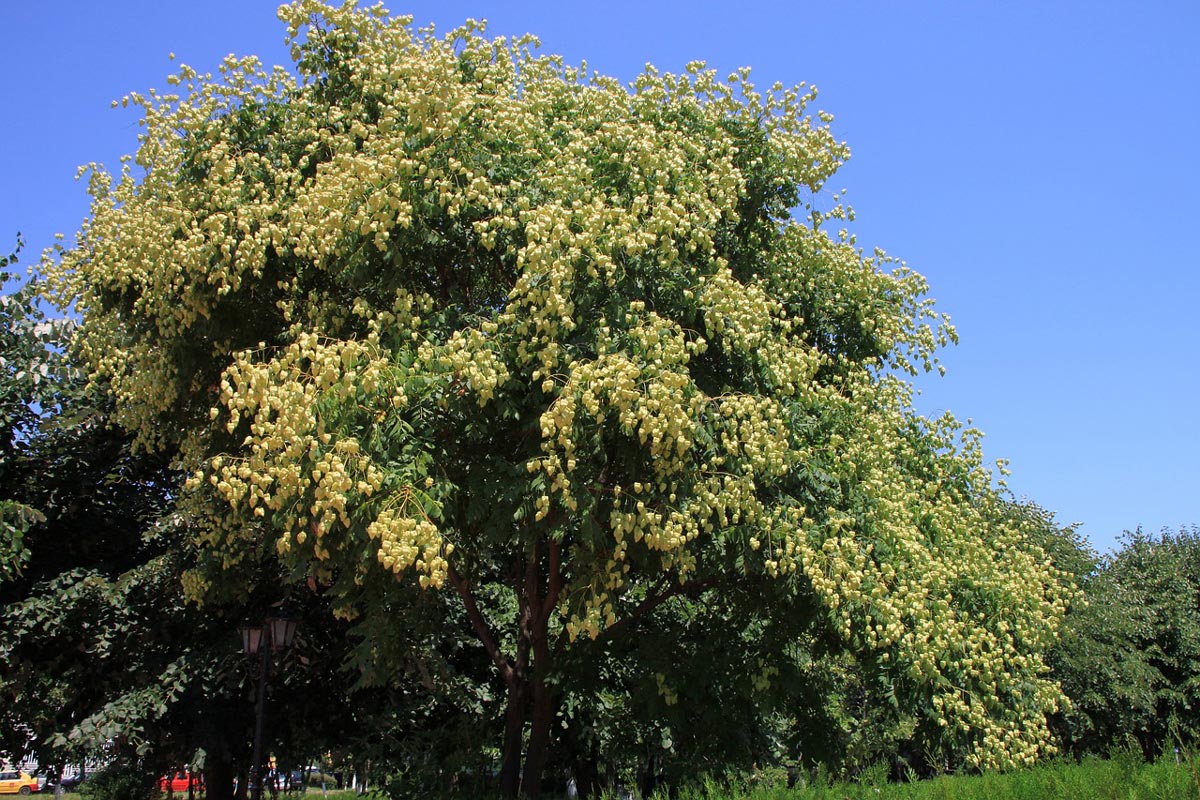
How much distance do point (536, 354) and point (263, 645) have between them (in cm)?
673

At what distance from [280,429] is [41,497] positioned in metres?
9.43

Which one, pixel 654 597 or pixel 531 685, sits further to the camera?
pixel 531 685

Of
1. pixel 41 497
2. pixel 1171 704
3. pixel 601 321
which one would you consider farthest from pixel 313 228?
pixel 1171 704

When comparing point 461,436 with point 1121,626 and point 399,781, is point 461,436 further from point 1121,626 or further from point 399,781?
point 1121,626

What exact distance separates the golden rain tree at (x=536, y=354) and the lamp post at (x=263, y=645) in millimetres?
1371

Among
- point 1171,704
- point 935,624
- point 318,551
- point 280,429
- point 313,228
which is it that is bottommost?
point 1171,704

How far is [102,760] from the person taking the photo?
15.5 metres

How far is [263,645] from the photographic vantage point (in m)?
13.1

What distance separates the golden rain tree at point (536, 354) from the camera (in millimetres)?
8703

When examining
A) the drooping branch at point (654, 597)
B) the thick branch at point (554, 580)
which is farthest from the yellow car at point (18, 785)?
the drooping branch at point (654, 597)

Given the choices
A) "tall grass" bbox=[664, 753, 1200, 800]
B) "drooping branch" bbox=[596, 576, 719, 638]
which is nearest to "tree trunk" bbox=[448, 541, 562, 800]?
"drooping branch" bbox=[596, 576, 719, 638]

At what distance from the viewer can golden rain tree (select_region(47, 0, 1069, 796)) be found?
8703mm

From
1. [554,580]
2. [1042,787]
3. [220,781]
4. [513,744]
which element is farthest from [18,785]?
[1042,787]

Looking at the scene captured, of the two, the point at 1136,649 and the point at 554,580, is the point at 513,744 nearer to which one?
the point at 554,580
